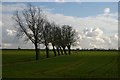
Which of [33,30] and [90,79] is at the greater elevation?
[33,30]

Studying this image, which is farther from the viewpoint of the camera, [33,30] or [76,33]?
[76,33]

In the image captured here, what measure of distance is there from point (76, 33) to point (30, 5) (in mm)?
70426

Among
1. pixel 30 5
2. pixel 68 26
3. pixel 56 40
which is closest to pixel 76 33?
pixel 68 26

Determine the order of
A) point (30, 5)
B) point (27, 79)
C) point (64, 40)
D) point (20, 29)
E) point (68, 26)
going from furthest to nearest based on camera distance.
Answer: point (68, 26)
point (64, 40)
point (30, 5)
point (20, 29)
point (27, 79)

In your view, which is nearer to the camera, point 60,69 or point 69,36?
point 60,69

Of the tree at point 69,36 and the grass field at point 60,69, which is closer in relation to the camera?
the grass field at point 60,69

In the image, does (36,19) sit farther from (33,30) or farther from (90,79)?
(90,79)

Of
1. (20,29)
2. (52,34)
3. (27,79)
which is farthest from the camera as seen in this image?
(52,34)

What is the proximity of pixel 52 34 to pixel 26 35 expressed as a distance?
3150 cm

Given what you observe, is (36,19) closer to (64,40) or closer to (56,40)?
(56,40)

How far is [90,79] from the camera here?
1118 inches

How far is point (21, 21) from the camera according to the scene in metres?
83.3

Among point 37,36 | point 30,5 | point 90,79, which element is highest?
point 30,5

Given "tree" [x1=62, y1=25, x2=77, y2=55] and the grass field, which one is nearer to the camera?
the grass field
